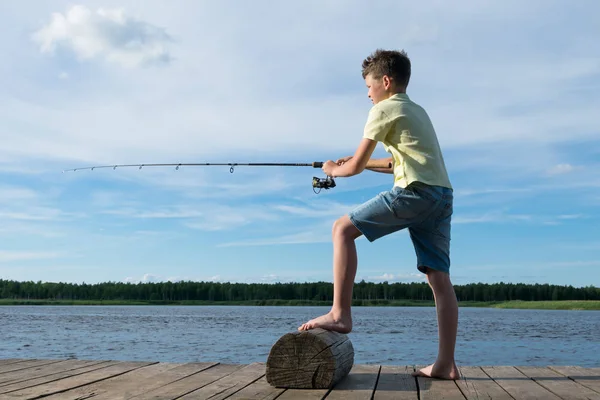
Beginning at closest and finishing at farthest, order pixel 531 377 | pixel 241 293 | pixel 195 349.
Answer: pixel 531 377 → pixel 195 349 → pixel 241 293

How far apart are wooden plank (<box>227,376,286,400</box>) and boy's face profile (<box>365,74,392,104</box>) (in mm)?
1921

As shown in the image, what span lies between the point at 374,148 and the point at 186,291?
110 m

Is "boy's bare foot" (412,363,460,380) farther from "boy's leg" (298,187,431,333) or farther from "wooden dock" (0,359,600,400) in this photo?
"boy's leg" (298,187,431,333)

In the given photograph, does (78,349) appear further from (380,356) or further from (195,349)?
(380,356)

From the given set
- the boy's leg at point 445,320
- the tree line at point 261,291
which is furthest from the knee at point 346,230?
the tree line at point 261,291

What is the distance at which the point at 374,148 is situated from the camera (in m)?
4.39

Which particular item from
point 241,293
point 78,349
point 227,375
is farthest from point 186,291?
point 227,375

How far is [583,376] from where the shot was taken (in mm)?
4703

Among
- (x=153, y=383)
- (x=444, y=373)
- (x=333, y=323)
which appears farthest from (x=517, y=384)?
(x=153, y=383)

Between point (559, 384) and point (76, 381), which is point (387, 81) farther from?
point (76, 381)

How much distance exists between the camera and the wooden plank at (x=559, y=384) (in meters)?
3.88

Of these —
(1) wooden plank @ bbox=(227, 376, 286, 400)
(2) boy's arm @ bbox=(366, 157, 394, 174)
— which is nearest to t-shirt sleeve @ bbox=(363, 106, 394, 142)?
(2) boy's arm @ bbox=(366, 157, 394, 174)

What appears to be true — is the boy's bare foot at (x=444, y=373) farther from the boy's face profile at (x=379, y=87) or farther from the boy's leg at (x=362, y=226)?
the boy's face profile at (x=379, y=87)

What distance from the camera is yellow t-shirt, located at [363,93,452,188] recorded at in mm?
4312
